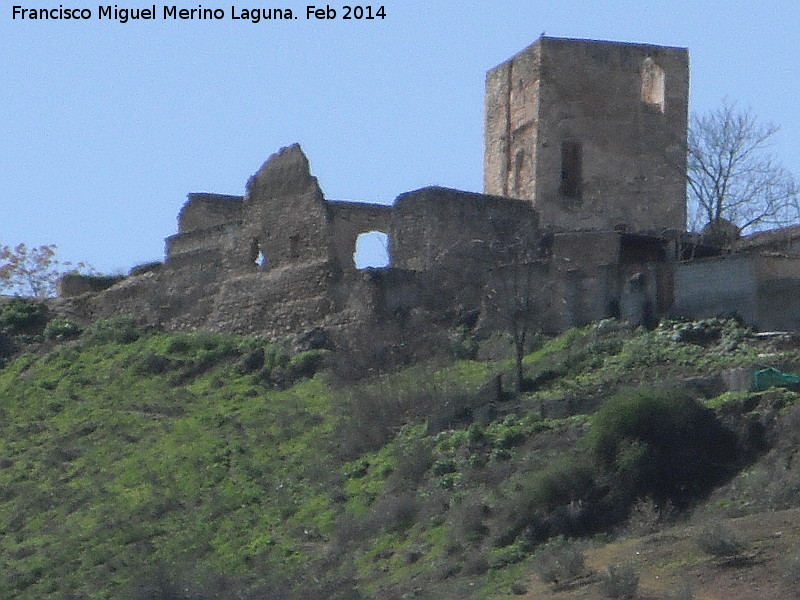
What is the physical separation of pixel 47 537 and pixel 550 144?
12.3 m

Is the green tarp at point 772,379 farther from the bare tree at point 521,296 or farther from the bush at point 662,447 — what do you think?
the bare tree at point 521,296

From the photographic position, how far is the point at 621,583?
2295 cm

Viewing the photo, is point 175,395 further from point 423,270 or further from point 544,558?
point 544,558

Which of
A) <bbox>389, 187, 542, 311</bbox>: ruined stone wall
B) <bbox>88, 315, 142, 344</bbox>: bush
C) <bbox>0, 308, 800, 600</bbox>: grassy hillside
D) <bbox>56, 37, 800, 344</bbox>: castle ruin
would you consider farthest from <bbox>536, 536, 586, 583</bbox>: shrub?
<bbox>88, 315, 142, 344</bbox>: bush

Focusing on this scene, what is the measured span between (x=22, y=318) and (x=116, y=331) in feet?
7.52

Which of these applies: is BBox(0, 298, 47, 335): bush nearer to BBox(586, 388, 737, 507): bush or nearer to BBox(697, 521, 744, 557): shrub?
BBox(586, 388, 737, 507): bush

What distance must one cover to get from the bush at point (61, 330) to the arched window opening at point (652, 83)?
10.3 m

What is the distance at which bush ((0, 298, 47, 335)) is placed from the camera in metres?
42.6

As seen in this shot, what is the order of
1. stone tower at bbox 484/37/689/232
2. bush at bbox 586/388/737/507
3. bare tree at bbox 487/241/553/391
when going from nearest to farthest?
bush at bbox 586/388/737/507 < bare tree at bbox 487/241/553/391 < stone tower at bbox 484/37/689/232

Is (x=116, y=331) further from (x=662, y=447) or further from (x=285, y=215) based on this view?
(x=662, y=447)

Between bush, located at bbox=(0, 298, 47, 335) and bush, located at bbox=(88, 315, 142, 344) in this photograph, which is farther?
bush, located at bbox=(0, 298, 47, 335)

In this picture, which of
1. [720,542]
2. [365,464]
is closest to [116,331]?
[365,464]

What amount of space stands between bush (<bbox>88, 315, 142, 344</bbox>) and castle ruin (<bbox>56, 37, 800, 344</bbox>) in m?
0.30

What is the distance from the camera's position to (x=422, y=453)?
30578mm
